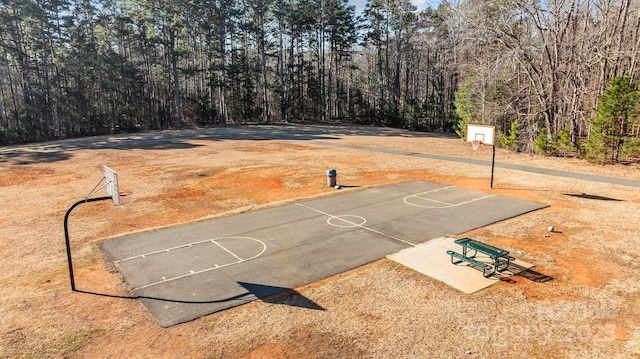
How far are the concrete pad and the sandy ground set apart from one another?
258 mm

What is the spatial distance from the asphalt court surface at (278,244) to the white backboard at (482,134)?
3208mm

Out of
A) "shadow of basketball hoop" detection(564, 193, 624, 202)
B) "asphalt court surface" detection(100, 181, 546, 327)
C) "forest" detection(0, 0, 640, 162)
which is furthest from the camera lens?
"forest" detection(0, 0, 640, 162)

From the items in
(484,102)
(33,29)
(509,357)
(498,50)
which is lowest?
(509,357)

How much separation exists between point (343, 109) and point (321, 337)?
58625 millimetres

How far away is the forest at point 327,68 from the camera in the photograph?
23734mm

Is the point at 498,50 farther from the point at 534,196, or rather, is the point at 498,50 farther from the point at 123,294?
the point at 123,294

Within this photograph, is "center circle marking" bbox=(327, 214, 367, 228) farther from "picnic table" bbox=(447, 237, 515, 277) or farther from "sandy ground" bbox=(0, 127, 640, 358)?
"picnic table" bbox=(447, 237, 515, 277)

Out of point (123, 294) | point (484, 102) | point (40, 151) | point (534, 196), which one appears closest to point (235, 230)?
point (123, 294)

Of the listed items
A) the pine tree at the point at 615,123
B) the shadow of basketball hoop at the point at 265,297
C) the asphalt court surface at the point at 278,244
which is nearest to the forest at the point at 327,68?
the pine tree at the point at 615,123

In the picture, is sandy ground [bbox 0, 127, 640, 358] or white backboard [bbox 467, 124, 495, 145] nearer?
sandy ground [bbox 0, 127, 640, 358]

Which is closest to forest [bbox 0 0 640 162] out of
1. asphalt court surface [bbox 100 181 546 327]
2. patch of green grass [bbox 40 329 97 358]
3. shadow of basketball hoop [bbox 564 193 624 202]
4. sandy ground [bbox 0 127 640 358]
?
shadow of basketball hoop [bbox 564 193 624 202]

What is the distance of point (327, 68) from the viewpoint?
214 ft

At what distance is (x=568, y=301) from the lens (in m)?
7.61

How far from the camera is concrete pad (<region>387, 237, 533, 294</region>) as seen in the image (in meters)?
8.41
